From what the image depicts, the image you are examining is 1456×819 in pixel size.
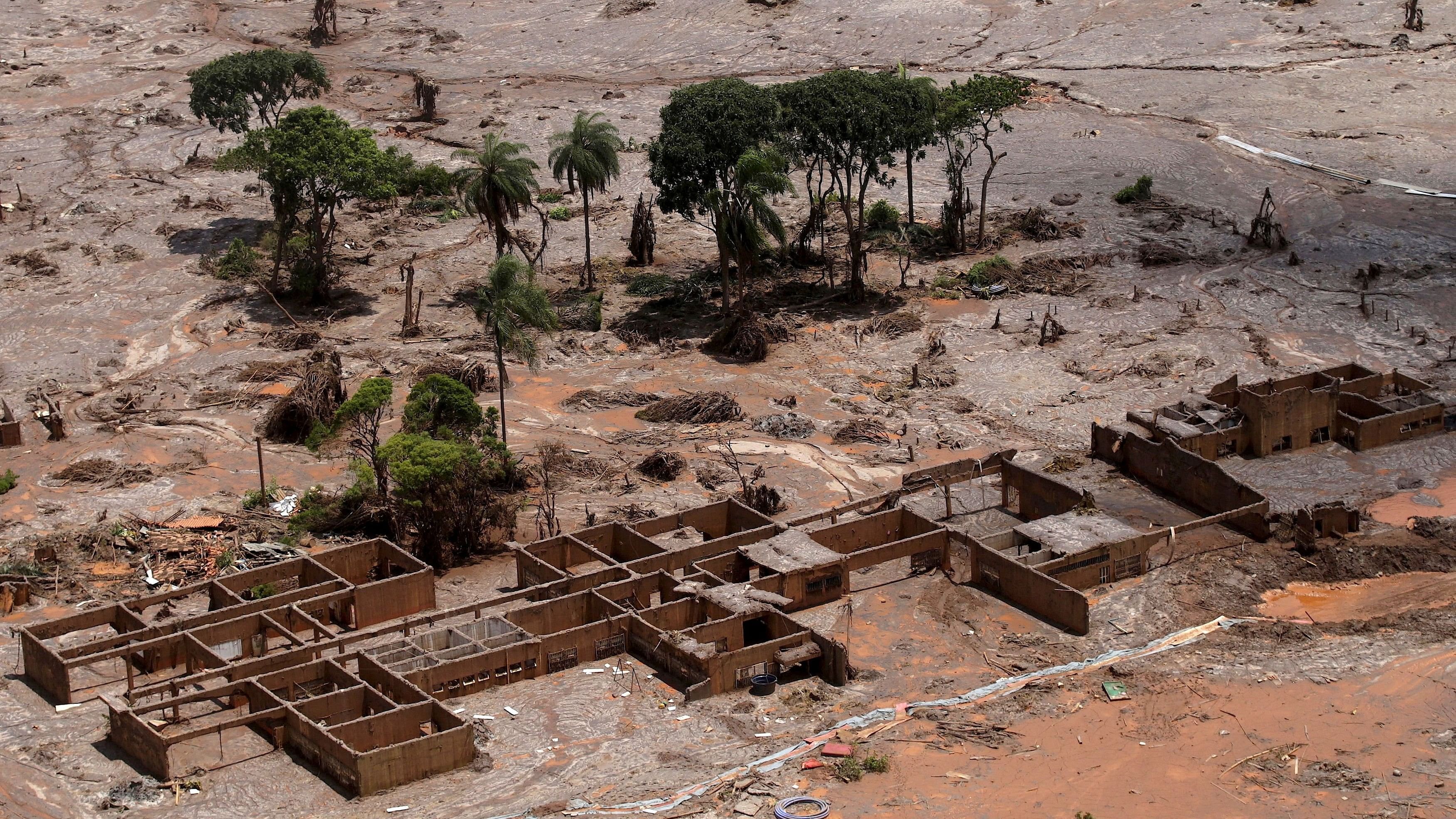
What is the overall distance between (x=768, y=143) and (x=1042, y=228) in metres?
12.1

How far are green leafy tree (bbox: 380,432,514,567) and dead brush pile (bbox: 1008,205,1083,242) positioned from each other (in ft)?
89.9

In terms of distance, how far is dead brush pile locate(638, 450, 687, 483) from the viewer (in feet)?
148

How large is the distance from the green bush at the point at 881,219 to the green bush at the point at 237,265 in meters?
22.1

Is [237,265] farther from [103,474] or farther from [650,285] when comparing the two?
[103,474]

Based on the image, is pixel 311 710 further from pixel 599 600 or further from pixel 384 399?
pixel 384 399

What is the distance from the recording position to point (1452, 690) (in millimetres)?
34312

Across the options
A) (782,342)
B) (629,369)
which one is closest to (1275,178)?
(782,342)

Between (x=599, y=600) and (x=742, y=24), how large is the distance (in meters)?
56.9

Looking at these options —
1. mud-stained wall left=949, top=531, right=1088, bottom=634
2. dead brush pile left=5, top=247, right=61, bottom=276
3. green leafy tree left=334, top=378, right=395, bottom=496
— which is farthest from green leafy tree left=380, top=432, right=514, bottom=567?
dead brush pile left=5, top=247, right=61, bottom=276

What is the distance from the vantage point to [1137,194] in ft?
214

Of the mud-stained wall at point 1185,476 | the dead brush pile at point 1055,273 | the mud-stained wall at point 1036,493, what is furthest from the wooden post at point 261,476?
the dead brush pile at point 1055,273

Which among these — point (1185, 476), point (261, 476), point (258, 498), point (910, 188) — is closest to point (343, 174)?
point (261, 476)

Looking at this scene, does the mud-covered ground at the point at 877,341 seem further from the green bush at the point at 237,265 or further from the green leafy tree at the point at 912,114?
the green leafy tree at the point at 912,114

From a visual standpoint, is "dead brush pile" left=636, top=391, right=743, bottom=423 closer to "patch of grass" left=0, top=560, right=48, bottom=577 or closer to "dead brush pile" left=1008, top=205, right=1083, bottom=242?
"patch of grass" left=0, top=560, right=48, bottom=577
